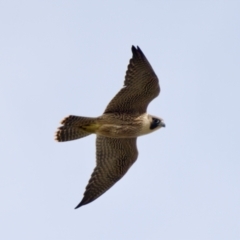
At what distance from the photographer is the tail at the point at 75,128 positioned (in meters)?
17.8

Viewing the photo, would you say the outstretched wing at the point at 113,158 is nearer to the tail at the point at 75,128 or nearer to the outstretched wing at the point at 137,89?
the tail at the point at 75,128

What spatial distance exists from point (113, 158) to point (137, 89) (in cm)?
171

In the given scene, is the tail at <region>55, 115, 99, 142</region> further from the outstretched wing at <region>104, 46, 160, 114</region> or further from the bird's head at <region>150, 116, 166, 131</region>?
the bird's head at <region>150, 116, 166, 131</region>

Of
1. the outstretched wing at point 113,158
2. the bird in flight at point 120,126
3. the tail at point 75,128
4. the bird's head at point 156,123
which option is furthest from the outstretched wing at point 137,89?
the outstretched wing at point 113,158

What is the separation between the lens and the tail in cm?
1780

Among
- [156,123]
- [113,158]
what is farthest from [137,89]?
[113,158]

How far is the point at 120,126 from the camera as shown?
18.0 m

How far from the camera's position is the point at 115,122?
1791cm

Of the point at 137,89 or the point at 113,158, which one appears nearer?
the point at 137,89

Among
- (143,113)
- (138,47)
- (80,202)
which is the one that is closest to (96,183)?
(80,202)

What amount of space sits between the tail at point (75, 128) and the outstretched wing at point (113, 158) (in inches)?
30.1

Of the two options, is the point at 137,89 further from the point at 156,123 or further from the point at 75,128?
the point at 75,128

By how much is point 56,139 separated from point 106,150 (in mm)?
1211

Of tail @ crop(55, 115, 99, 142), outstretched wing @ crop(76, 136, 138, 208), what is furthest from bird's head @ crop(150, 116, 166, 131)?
Answer: tail @ crop(55, 115, 99, 142)
